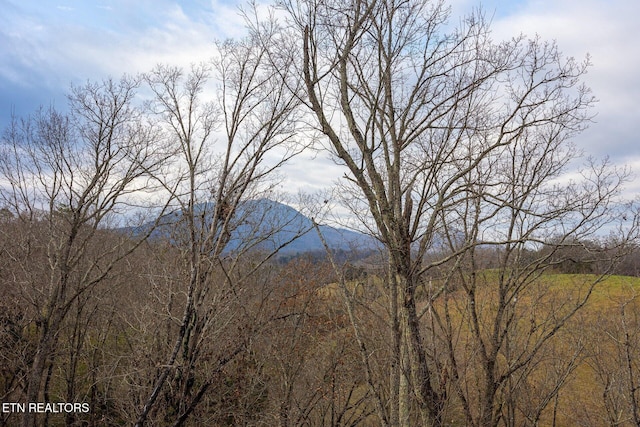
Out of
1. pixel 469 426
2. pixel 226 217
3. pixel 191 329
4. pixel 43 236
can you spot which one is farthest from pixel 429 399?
pixel 43 236

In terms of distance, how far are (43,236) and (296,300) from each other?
7380 millimetres

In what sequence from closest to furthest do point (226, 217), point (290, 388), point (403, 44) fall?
point (403, 44) → point (226, 217) → point (290, 388)

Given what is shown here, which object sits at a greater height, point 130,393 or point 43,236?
point 43,236

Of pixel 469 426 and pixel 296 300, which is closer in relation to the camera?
pixel 469 426

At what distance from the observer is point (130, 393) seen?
31.0ft

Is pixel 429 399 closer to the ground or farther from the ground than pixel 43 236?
closer to the ground

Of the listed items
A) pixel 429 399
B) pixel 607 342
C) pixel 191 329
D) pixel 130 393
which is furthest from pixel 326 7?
pixel 607 342

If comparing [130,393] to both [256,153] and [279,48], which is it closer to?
[256,153]

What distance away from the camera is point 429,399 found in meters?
5.07

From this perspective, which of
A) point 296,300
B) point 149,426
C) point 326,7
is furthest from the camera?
point 296,300

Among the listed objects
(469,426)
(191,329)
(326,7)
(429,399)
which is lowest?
(469,426)

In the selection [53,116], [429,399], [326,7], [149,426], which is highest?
[53,116]

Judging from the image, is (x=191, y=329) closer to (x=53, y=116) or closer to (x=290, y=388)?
(x=290, y=388)

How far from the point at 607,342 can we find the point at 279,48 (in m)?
11.9
